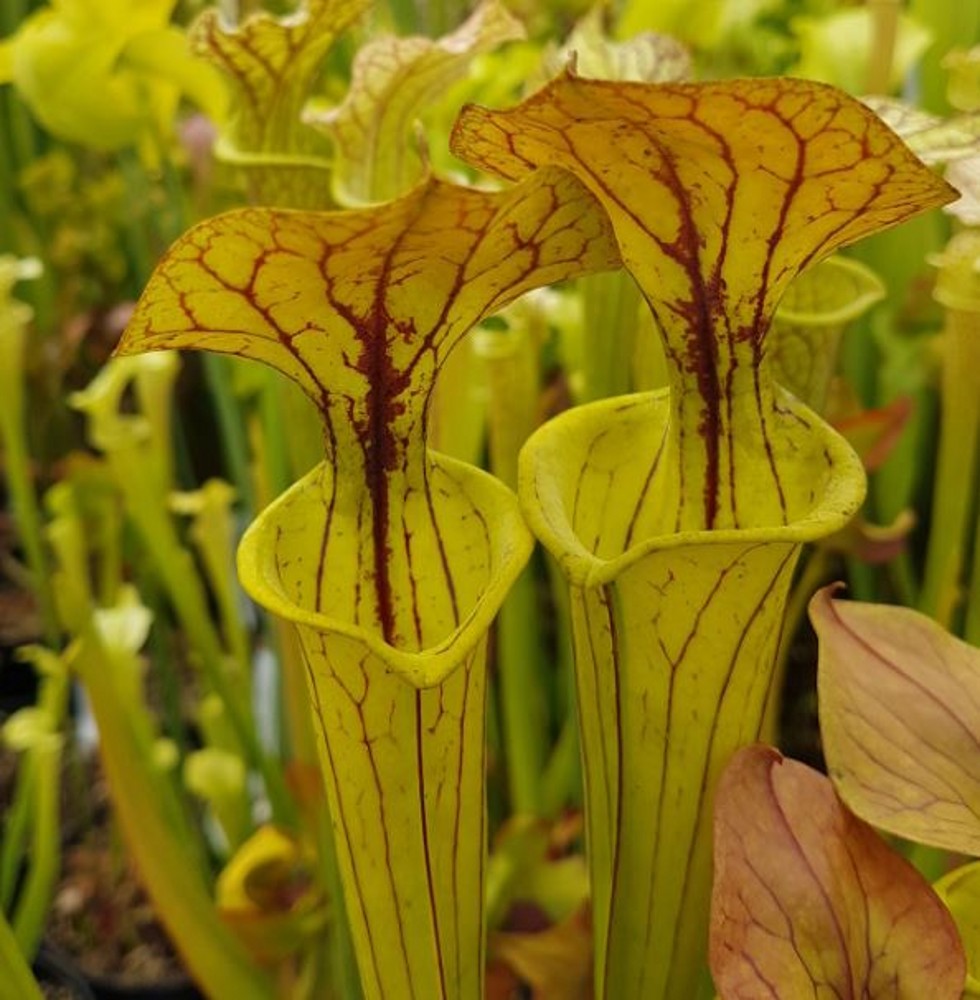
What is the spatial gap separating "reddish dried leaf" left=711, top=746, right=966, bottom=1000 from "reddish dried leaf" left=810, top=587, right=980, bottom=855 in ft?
0.04

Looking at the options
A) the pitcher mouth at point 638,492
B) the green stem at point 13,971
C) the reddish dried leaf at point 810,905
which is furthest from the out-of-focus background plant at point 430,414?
the reddish dried leaf at point 810,905

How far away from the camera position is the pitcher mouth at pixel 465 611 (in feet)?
1.27

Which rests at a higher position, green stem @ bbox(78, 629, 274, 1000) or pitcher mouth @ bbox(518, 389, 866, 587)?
pitcher mouth @ bbox(518, 389, 866, 587)

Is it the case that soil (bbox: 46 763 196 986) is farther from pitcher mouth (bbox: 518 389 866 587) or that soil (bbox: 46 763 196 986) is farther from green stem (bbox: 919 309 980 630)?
pitcher mouth (bbox: 518 389 866 587)

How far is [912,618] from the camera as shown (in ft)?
1.47

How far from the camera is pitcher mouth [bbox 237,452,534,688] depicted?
388 millimetres

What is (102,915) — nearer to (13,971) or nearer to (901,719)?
(13,971)

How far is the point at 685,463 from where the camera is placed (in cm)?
43

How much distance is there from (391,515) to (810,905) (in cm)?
19

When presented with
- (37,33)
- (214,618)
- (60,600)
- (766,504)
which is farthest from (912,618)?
(214,618)

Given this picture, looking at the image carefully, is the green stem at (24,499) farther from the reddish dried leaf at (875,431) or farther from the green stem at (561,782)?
the reddish dried leaf at (875,431)

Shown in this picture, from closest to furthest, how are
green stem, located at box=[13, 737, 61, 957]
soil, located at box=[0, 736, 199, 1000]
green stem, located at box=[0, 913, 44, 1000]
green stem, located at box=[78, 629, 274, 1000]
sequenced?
green stem, located at box=[0, 913, 44, 1000]
green stem, located at box=[78, 629, 274, 1000]
green stem, located at box=[13, 737, 61, 957]
soil, located at box=[0, 736, 199, 1000]

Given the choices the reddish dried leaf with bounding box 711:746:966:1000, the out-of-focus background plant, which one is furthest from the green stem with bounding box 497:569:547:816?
the reddish dried leaf with bounding box 711:746:966:1000

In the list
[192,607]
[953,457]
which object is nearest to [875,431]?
[953,457]
